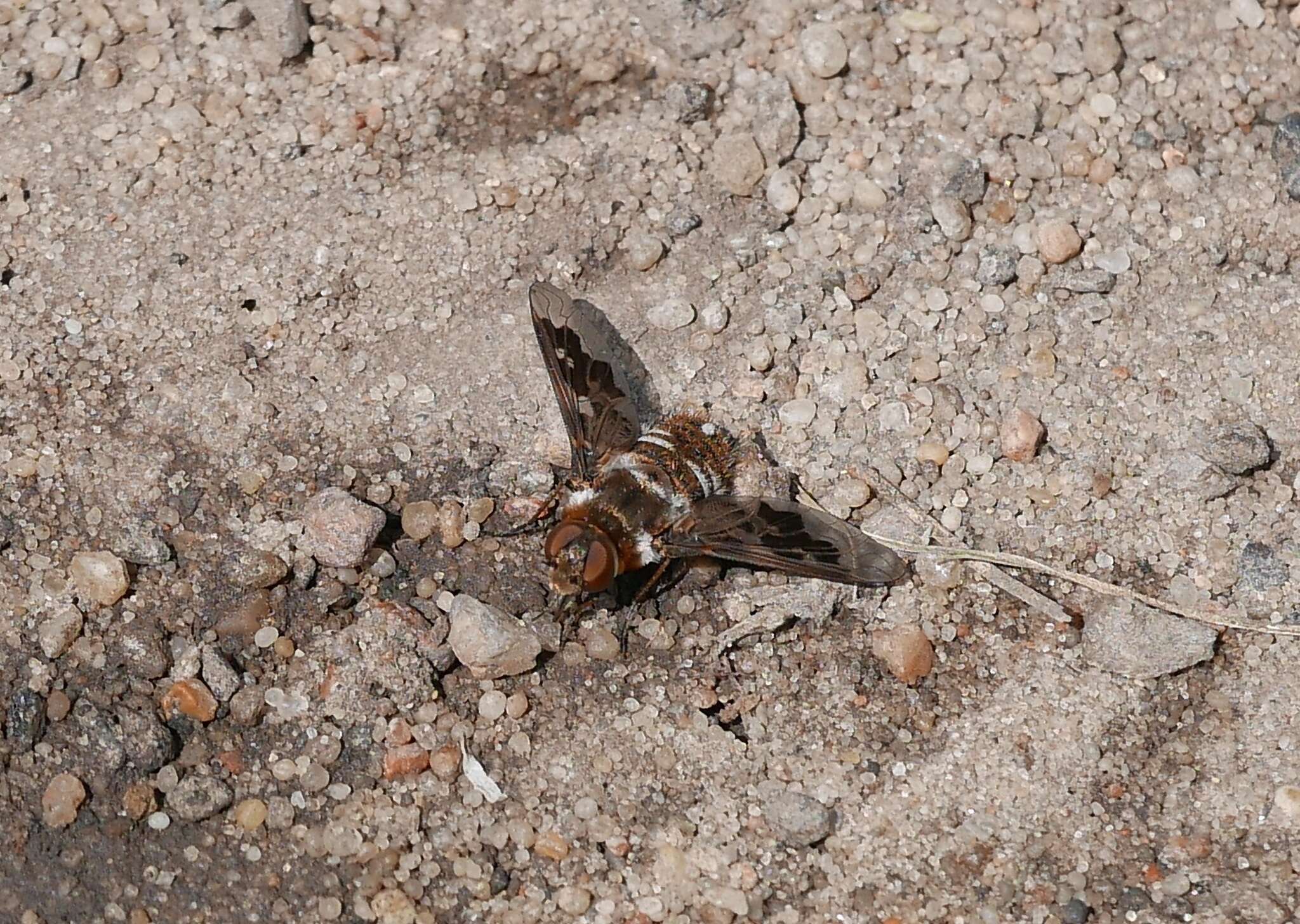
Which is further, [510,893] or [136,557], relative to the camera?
[136,557]

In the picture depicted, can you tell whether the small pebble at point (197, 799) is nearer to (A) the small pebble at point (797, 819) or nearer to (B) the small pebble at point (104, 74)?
(A) the small pebble at point (797, 819)

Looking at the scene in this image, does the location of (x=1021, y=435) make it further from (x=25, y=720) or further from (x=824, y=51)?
(x=25, y=720)

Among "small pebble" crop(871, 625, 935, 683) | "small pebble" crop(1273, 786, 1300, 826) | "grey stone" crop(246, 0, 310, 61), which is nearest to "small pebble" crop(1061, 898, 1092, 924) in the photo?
"small pebble" crop(1273, 786, 1300, 826)

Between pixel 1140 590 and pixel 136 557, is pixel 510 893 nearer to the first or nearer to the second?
pixel 136 557

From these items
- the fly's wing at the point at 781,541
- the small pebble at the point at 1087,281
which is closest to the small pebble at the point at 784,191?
the small pebble at the point at 1087,281

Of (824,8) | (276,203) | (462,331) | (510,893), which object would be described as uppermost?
(824,8)

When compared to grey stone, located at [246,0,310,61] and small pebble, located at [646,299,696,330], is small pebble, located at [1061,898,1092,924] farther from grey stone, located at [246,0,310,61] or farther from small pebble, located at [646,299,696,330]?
grey stone, located at [246,0,310,61]

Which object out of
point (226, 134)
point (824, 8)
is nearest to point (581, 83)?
point (824, 8)
